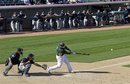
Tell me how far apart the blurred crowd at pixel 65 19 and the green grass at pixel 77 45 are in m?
4.03

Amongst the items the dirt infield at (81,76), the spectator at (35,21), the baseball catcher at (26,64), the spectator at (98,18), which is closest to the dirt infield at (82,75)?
the dirt infield at (81,76)

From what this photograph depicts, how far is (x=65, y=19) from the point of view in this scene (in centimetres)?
3566

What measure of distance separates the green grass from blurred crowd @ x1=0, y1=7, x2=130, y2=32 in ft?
13.2

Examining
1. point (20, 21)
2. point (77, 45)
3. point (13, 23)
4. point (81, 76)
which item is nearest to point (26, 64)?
point (81, 76)

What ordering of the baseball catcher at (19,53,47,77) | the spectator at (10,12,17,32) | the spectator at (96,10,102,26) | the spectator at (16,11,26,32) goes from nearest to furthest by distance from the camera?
the baseball catcher at (19,53,47,77) → the spectator at (10,12,17,32) → the spectator at (16,11,26,32) → the spectator at (96,10,102,26)

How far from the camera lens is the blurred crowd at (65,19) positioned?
33.1 metres

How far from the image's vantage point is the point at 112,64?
715 inches

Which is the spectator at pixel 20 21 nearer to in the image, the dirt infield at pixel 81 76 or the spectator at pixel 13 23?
the spectator at pixel 13 23

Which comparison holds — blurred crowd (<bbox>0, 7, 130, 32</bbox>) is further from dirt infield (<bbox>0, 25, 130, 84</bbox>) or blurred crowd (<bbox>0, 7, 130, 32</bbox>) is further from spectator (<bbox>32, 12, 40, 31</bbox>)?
dirt infield (<bbox>0, 25, 130, 84</bbox>)

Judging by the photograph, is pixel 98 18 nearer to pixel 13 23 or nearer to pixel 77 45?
pixel 13 23

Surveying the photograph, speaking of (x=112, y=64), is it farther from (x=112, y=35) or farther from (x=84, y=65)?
(x=112, y=35)

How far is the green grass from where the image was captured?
20391 millimetres

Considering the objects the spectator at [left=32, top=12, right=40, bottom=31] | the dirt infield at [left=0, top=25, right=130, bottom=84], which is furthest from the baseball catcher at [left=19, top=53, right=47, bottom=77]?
the spectator at [left=32, top=12, right=40, bottom=31]

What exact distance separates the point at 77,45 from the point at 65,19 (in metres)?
11.3
